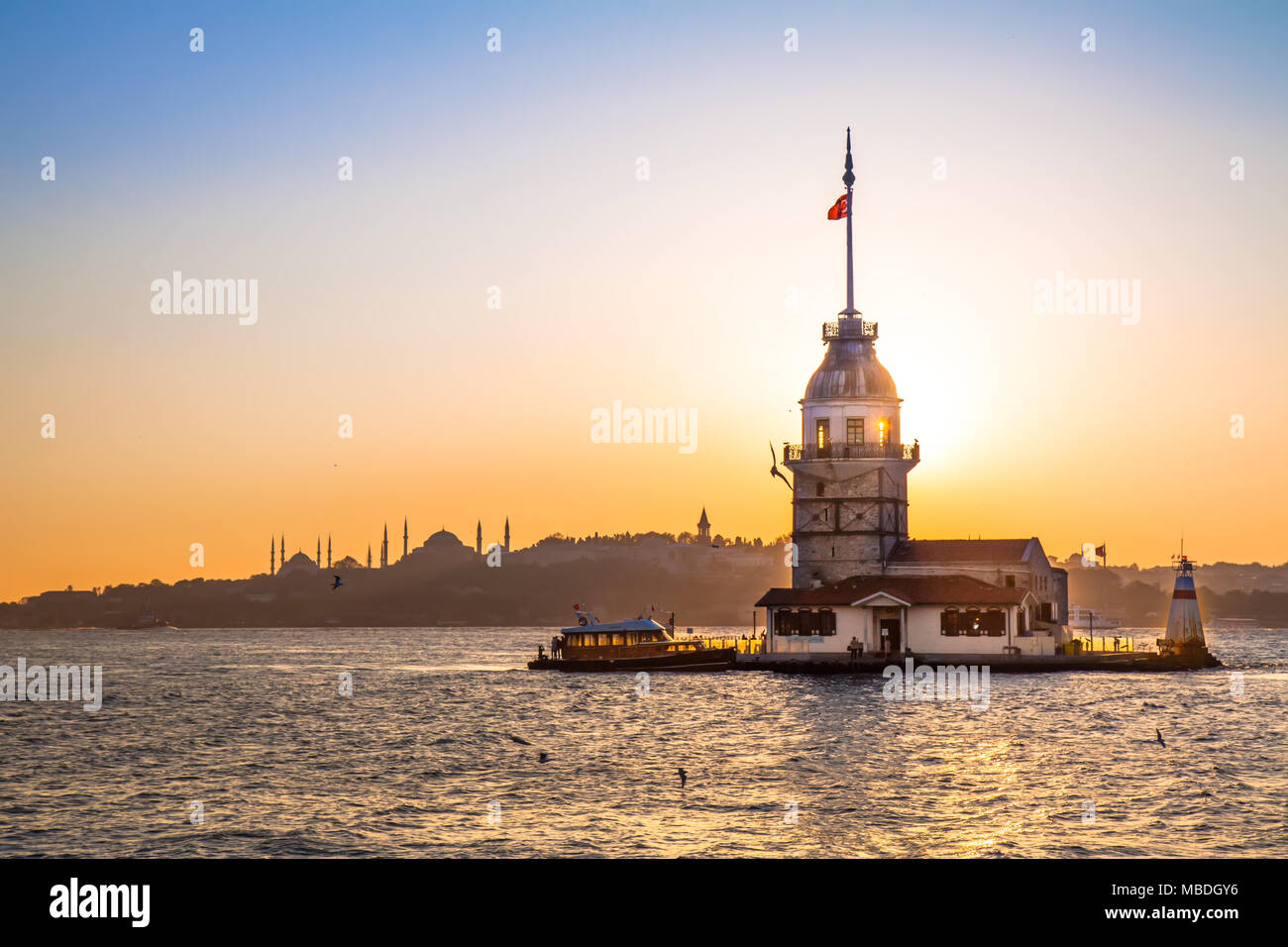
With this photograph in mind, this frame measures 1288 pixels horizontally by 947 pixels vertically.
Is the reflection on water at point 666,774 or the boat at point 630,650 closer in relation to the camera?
the reflection on water at point 666,774

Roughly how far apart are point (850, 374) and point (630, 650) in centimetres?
2406

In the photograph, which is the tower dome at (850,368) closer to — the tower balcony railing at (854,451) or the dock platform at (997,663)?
the tower balcony railing at (854,451)

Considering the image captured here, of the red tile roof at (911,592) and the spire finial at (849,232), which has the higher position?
the spire finial at (849,232)

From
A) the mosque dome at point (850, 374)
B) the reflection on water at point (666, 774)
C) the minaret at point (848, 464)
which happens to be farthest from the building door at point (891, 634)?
the mosque dome at point (850, 374)

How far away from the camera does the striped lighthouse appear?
298 feet

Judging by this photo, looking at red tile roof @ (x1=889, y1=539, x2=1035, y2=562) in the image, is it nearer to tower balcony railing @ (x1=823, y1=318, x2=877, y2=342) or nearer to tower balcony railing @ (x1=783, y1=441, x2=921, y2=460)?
tower balcony railing @ (x1=783, y1=441, x2=921, y2=460)

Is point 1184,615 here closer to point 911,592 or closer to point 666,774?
point 911,592

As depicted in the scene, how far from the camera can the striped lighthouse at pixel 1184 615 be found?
90.9 meters

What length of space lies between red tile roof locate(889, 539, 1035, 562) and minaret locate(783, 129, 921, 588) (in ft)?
3.93

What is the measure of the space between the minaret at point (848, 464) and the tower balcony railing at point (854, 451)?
2.6 inches

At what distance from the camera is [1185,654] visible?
293 feet

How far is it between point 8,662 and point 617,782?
13743 centimetres

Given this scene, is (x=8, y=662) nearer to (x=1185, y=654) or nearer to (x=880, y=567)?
(x=880, y=567)
